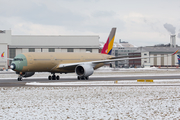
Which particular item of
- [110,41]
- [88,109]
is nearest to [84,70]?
[110,41]

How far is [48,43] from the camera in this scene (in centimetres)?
10131

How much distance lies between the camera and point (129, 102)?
14188mm

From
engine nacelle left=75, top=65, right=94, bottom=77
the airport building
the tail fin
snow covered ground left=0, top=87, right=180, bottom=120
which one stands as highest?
the airport building

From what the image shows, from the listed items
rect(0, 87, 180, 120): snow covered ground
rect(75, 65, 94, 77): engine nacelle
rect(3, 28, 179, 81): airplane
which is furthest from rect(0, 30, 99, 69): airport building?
rect(0, 87, 180, 120): snow covered ground

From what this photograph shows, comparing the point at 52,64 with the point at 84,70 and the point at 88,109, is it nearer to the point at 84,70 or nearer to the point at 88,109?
the point at 84,70

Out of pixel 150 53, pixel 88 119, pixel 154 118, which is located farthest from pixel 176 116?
pixel 150 53

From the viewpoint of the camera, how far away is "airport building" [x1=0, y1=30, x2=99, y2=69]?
100 metres

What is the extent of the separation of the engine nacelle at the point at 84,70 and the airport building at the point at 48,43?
63.8m

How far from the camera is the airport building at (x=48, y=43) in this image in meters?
100

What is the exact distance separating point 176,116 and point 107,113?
9.15 ft

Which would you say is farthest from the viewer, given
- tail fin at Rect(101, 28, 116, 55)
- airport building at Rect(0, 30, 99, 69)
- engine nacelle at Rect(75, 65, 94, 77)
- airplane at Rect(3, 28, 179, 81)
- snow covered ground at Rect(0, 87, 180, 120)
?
airport building at Rect(0, 30, 99, 69)

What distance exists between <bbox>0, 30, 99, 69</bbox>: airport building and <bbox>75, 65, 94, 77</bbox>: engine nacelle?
63815mm

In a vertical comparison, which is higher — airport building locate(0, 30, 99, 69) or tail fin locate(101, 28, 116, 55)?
airport building locate(0, 30, 99, 69)

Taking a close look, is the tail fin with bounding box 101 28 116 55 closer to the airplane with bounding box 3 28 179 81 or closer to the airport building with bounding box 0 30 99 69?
the airplane with bounding box 3 28 179 81
